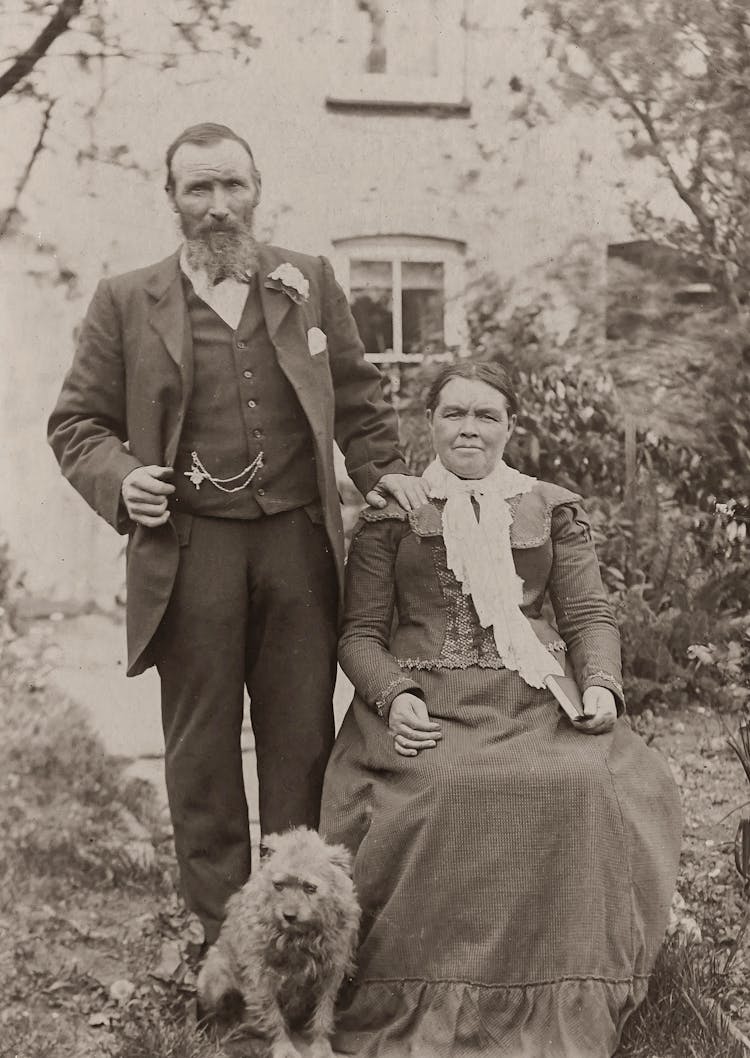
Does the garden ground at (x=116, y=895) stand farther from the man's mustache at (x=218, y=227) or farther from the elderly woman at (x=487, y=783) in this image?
the man's mustache at (x=218, y=227)

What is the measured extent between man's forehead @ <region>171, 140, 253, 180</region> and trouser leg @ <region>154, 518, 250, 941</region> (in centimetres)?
95

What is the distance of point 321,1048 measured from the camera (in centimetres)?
277

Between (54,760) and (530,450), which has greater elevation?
(530,450)

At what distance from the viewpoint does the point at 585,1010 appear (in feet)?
8.86

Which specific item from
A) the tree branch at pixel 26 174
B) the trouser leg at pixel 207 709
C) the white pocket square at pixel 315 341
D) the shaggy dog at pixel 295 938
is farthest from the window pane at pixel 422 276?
the shaggy dog at pixel 295 938

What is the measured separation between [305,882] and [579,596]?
1.13m

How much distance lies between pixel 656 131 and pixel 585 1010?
10.3 ft

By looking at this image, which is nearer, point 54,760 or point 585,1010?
point 585,1010

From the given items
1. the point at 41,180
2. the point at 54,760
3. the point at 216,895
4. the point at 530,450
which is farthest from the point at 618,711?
the point at 41,180

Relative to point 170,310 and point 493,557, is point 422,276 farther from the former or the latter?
point 493,557

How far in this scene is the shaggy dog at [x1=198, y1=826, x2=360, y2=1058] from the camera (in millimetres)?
2709

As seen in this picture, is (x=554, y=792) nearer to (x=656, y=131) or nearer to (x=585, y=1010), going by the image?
(x=585, y=1010)

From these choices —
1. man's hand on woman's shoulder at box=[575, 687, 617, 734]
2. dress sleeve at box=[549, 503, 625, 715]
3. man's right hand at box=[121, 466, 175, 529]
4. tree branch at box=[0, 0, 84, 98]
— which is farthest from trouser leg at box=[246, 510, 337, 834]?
tree branch at box=[0, 0, 84, 98]

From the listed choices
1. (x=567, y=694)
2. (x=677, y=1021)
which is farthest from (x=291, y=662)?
(x=677, y=1021)
